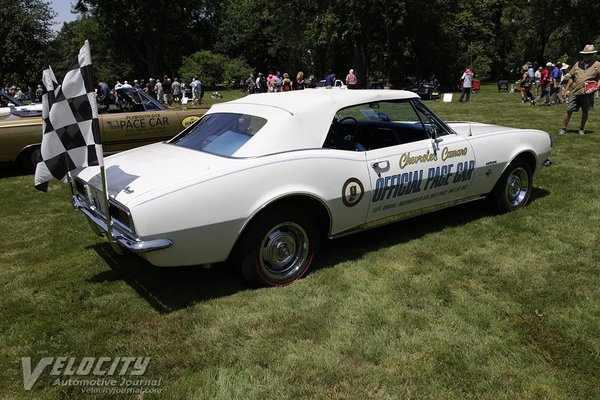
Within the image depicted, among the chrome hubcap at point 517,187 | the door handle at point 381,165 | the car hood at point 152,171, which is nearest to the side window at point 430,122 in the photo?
the door handle at point 381,165

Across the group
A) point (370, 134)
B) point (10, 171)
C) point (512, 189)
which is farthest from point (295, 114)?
point (10, 171)

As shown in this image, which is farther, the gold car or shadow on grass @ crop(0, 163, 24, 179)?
shadow on grass @ crop(0, 163, 24, 179)

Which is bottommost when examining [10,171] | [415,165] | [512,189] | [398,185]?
[10,171]

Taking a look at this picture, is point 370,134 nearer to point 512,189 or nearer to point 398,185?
point 398,185

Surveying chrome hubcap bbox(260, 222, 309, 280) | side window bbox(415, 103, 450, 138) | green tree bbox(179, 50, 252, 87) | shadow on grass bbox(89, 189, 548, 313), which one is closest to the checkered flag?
shadow on grass bbox(89, 189, 548, 313)

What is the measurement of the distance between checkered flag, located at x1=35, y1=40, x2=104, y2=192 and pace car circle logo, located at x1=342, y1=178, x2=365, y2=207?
1.81 m

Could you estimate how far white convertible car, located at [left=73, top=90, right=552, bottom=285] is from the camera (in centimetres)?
317

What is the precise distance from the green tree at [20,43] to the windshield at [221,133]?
4228 cm

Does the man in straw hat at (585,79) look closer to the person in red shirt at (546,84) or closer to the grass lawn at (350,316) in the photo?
the grass lawn at (350,316)

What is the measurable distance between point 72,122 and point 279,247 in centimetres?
171

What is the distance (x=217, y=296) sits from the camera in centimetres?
359

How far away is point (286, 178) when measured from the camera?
11.4 ft

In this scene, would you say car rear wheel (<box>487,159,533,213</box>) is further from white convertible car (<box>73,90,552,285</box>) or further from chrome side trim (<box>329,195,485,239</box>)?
chrome side trim (<box>329,195,485,239</box>)

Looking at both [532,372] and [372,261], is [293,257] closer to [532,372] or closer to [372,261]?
[372,261]
